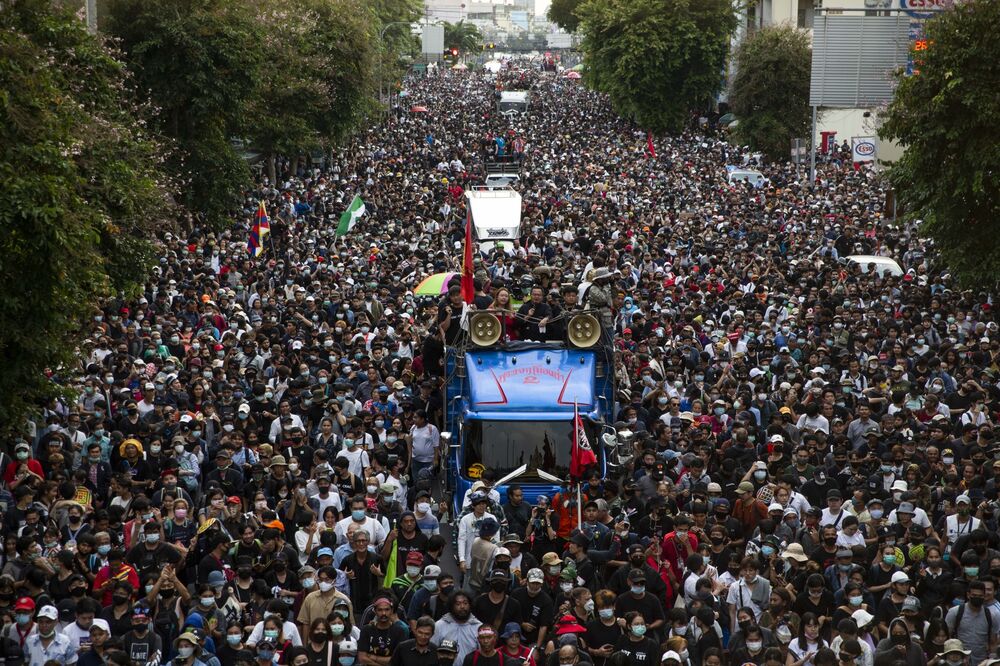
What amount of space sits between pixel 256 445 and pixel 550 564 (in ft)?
17.7

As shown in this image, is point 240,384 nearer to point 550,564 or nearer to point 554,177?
point 550,564

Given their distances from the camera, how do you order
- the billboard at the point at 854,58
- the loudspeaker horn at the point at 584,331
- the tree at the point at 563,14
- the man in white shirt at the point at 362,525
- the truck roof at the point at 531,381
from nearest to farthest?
1. the man in white shirt at the point at 362,525
2. the truck roof at the point at 531,381
3. the loudspeaker horn at the point at 584,331
4. the billboard at the point at 854,58
5. the tree at the point at 563,14

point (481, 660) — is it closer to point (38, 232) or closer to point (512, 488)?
point (512, 488)

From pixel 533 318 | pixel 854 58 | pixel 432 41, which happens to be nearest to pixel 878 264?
pixel 854 58

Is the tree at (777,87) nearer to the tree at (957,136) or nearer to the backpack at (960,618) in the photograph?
the tree at (957,136)

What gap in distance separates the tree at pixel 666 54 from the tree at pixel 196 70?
36.1m

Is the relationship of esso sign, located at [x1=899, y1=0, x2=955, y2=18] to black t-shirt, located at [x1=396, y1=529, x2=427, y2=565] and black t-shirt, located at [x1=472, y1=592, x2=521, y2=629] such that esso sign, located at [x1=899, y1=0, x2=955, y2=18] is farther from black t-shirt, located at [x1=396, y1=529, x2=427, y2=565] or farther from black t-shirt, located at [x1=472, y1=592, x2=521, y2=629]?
black t-shirt, located at [x1=472, y1=592, x2=521, y2=629]

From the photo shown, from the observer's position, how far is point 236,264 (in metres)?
32.3

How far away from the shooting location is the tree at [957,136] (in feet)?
83.3

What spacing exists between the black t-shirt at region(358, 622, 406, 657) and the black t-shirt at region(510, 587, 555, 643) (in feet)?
3.70

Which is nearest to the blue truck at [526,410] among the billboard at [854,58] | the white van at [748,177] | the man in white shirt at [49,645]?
the man in white shirt at [49,645]

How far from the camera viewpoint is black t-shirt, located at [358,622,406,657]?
1169 cm

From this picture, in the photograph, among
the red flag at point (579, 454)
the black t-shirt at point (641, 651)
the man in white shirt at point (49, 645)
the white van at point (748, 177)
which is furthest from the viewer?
the white van at point (748, 177)

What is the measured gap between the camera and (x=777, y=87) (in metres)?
58.3
